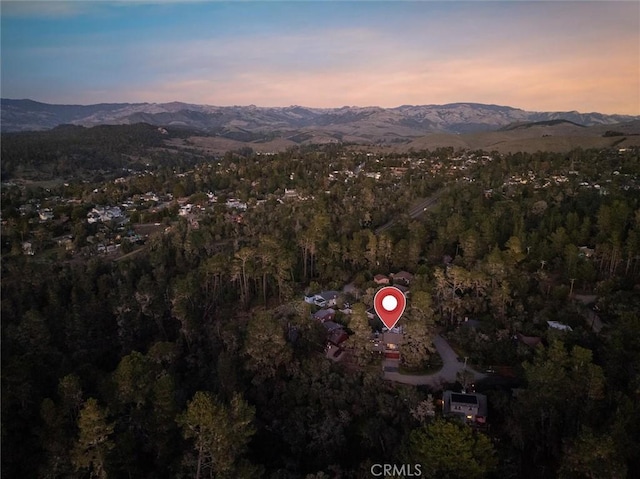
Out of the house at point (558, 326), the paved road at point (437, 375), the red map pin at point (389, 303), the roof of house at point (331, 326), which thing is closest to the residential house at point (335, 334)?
the roof of house at point (331, 326)

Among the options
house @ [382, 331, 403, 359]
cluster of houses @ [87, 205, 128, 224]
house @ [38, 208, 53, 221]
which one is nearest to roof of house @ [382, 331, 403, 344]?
house @ [382, 331, 403, 359]

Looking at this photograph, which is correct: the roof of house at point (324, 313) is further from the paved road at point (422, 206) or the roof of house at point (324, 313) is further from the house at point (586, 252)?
the paved road at point (422, 206)

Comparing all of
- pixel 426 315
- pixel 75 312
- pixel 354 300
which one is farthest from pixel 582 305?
pixel 75 312

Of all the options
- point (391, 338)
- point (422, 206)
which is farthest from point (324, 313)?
point (422, 206)

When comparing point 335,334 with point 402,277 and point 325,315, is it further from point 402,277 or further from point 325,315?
point 402,277

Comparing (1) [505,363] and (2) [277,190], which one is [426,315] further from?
(2) [277,190]

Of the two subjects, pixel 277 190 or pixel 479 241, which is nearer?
pixel 479 241
